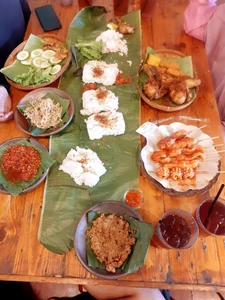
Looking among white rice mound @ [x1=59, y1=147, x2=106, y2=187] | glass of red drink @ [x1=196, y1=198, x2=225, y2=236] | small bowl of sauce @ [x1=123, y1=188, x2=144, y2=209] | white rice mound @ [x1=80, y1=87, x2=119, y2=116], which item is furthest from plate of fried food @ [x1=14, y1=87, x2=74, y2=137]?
glass of red drink @ [x1=196, y1=198, x2=225, y2=236]

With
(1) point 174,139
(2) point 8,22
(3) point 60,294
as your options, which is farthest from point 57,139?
(3) point 60,294

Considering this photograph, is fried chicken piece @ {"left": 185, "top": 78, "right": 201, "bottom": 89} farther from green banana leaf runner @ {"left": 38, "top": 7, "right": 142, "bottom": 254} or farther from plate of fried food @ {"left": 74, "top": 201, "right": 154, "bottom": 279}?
plate of fried food @ {"left": 74, "top": 201, "right": 154, "bottom": 279}

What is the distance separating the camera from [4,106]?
6.15ft

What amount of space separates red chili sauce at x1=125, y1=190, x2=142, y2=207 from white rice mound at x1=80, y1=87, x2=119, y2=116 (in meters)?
0.66

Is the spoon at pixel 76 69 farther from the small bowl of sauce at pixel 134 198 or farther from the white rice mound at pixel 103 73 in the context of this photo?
the small bowl of sauce at pixel 134 198

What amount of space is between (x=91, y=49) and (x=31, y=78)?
538 millimetres

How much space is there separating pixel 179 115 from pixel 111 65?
67 centimetres

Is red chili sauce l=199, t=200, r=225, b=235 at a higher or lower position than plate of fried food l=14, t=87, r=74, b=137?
lower

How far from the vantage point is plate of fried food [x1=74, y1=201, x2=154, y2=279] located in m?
1.38

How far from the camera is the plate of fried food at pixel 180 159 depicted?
162cm

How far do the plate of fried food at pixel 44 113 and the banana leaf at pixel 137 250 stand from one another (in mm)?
775

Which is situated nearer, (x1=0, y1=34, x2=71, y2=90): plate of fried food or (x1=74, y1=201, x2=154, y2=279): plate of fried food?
(x1=74, y1=201, x2=154, y2=279): plate of fried food

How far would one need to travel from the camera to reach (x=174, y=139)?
1.74 meters

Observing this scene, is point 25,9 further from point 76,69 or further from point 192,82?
A: point 192,82
